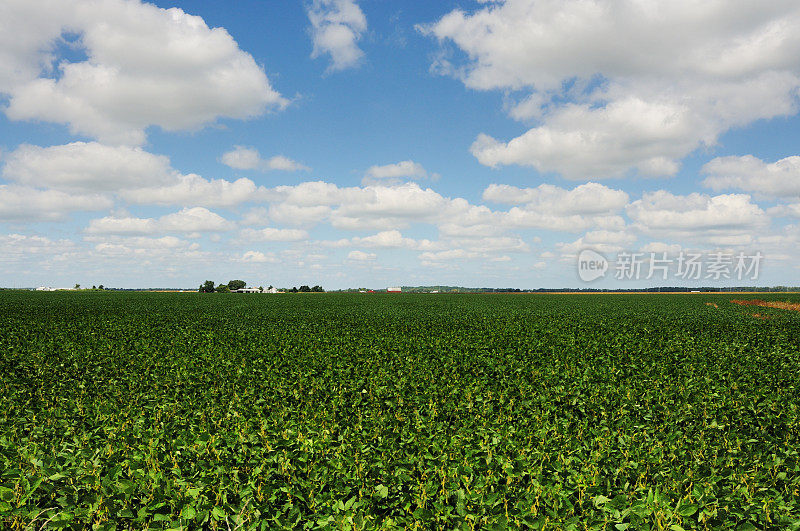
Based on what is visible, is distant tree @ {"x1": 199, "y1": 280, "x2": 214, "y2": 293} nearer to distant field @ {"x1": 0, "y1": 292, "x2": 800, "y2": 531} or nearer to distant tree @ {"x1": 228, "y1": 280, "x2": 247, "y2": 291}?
distant tree @ {"x1": 228, "y1": 280, "x2": 247, "y2": 291}

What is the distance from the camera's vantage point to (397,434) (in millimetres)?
7586

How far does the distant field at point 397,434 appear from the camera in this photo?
16.0 feet

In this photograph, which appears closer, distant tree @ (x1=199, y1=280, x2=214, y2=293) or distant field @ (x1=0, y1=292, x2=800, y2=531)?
distant field @ (x1=0, y1=292, x2=800, y2=531)

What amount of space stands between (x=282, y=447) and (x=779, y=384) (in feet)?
46.2

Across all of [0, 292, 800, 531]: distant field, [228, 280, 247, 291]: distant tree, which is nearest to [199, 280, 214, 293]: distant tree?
[228, 280, 247, 291]: distant tree

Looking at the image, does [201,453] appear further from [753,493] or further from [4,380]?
[4,380]

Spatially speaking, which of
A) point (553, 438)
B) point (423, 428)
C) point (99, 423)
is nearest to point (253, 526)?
point (423, 428)

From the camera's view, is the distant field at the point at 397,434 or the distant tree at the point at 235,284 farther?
the distant tree at the point at 235,284

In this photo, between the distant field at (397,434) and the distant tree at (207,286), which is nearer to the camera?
the distant field at (397,434)

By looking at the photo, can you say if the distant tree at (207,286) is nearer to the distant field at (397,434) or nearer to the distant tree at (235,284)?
the distant tree at (235,284)

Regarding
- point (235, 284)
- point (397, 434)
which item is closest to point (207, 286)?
point (235, 284)

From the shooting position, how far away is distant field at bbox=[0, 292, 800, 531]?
488 centimetres

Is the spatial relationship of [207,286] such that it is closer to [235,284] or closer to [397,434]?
[235,284]

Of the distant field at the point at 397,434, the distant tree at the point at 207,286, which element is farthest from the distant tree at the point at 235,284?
the distant field at the point at 397,434
